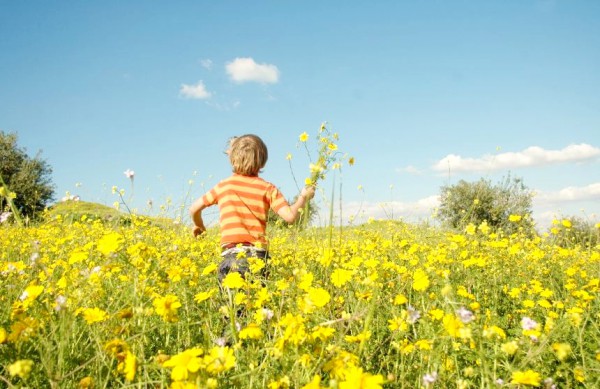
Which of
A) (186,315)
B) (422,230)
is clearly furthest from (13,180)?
(186,315)

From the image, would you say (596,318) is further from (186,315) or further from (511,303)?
(186,315)

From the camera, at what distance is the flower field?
160 centimetres

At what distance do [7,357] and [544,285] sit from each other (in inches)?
180

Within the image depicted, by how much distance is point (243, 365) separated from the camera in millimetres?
2082

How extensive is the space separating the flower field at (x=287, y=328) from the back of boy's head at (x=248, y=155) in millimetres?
1051

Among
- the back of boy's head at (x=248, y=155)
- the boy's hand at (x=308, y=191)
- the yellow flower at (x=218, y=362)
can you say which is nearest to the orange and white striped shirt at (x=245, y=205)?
the back of boy's head at (x=248, y=155)

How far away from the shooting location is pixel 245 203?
4008 mm

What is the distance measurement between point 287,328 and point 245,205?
2.40 meters

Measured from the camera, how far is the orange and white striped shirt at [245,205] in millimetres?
3940

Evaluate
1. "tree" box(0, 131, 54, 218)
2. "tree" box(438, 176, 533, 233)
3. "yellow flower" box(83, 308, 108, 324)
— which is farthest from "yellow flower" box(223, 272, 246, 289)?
"tree" box(0, 131, 54, 218)

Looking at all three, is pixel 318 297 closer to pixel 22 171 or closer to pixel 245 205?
pixel 245 205

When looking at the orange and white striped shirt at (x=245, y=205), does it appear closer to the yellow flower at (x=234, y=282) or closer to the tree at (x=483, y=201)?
the yellow flower at (x=234, y=282)

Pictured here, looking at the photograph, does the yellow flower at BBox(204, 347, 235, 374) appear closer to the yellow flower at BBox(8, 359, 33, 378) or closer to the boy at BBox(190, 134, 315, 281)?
the yellow flower at BBox(8, 359, 33, 378)

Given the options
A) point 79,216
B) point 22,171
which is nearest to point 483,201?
point 79,216
